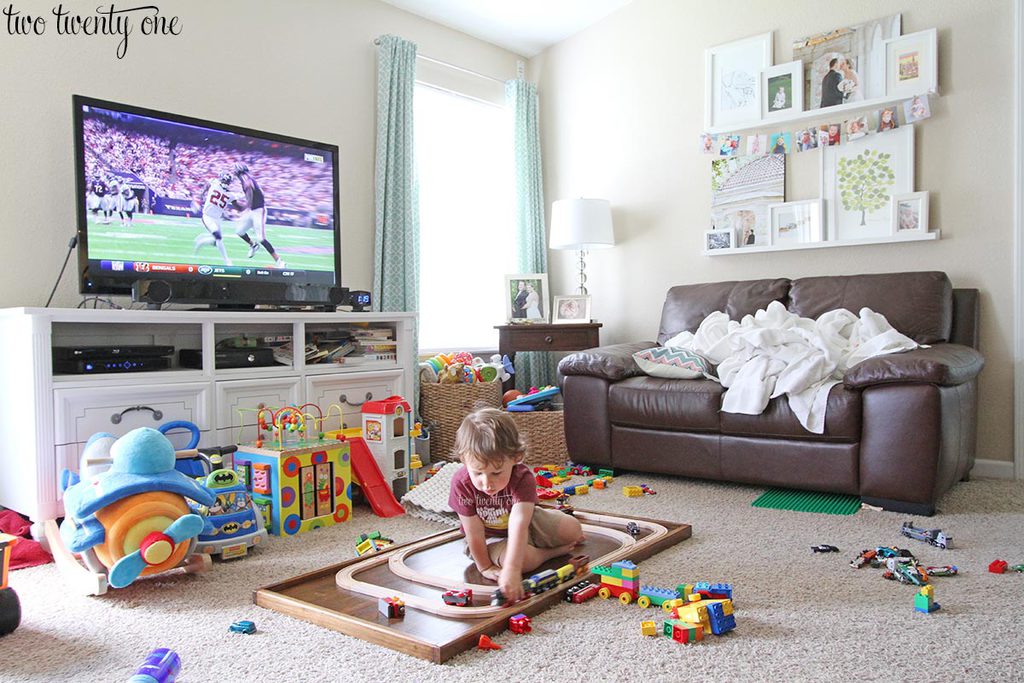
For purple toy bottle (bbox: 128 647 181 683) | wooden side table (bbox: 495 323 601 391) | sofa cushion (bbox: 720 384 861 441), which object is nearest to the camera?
purple toy bottle (bbox: 128 647 181 683)

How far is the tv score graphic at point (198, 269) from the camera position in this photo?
2738 mm

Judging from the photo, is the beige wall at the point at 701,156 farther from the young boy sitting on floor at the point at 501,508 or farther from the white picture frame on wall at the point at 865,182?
the young boy sitting on floor at the point at 501,508

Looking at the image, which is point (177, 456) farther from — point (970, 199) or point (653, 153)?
point (970, 199)

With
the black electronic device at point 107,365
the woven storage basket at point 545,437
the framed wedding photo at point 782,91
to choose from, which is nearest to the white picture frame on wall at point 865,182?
the framed wedding photo at point 782,91

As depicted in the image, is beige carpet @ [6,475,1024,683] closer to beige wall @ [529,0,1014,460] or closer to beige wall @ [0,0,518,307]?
beige wall @ [0,0,518,307]

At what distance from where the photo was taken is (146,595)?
1911 mm

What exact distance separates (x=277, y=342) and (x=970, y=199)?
3.02m

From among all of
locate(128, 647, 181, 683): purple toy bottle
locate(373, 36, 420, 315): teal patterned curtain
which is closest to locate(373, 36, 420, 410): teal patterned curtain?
locate(373, 36, 420, 315): teal patterned curtain

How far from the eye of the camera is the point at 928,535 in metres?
2.25

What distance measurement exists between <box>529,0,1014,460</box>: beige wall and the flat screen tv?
1.80 meters

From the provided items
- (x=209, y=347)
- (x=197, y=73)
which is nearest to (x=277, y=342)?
(x=209, y=347)

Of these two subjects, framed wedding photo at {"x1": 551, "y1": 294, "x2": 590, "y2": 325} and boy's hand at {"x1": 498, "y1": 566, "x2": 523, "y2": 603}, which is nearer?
boy's hand at {"x1": 498, "y1": 566, "x2": 523, "y2": 603}

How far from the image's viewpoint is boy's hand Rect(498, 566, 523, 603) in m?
1.70

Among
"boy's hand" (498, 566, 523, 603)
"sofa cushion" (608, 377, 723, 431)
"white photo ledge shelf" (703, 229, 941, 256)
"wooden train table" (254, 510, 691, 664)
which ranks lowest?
"wooden train table" (254, 510, 691, 664)
